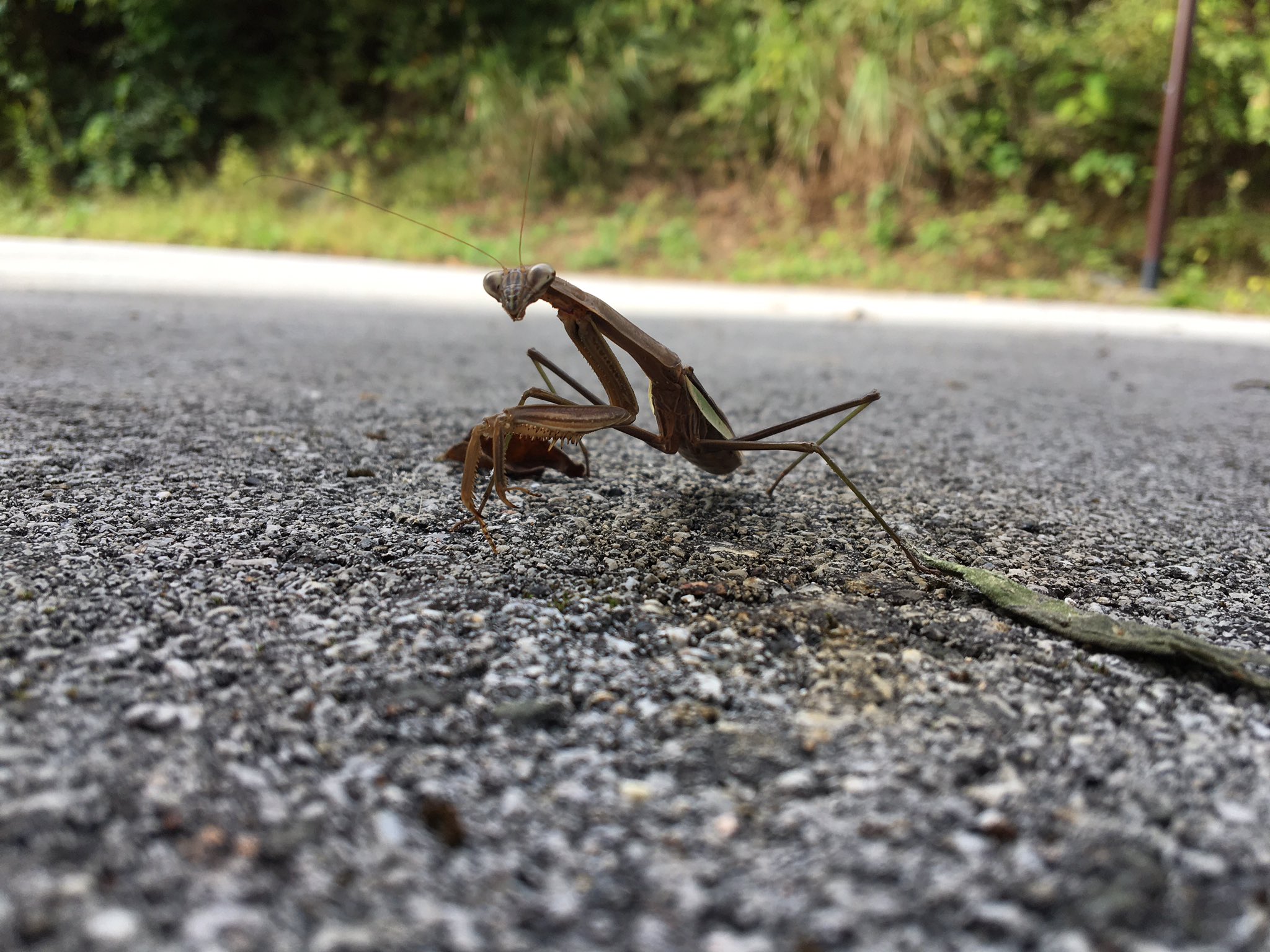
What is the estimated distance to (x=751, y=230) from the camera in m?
9.62

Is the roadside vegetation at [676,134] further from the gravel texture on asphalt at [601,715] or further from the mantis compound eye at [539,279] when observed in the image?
the mantis compound eye at [539,279]

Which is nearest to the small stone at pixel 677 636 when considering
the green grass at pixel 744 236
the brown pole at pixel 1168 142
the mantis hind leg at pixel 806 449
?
the mantis hind leg at pixel 806 449

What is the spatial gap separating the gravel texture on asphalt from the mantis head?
0.39 m

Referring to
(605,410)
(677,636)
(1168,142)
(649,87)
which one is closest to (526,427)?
(605,410)

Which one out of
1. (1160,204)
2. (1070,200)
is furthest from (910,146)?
(1160,204)

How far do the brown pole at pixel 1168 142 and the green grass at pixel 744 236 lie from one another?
286mm

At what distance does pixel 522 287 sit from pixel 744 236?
8.56 m

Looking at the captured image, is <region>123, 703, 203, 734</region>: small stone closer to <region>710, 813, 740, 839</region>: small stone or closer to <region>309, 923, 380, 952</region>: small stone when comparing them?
<region>309, 923, 380, 952</region>: small stone

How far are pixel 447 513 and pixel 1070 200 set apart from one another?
9.54m

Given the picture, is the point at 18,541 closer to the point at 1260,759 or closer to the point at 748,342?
the point at 1260,759

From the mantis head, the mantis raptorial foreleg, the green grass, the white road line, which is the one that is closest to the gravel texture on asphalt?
the mantis raptorial foreleg

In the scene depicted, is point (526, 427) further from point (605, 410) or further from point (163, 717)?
point (163, 717)

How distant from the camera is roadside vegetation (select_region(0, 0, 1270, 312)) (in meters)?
8.29

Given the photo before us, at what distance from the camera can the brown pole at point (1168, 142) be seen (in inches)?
268
